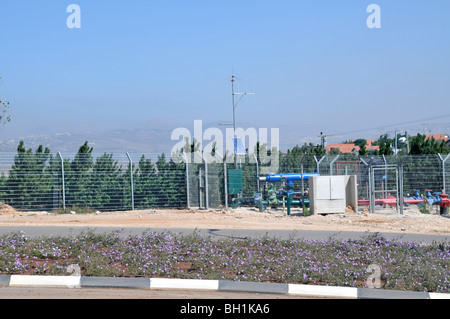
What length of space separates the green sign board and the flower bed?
11.9 m

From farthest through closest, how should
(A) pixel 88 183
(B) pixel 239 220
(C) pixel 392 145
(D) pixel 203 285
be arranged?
(C) pixel 392 145 → (A) pixel 88 183 → (B) pixel 239 220 → (D) pixel 203 285

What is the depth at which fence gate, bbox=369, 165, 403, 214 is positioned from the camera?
21.2 meters

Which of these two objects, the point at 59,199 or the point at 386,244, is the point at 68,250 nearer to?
the point at 386,244

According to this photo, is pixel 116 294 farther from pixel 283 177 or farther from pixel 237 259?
pixel 283 177

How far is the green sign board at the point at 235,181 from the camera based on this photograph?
2344 cm

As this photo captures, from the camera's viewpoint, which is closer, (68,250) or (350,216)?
(68,250)

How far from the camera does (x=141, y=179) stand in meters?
22.9

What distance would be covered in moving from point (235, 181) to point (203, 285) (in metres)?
15.3

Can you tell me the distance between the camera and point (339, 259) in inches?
388

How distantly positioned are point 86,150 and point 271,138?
14.1m

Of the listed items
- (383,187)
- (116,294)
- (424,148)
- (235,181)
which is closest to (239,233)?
(116,294)

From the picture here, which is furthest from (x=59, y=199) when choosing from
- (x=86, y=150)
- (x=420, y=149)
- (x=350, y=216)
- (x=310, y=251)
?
(x=420, y=149)

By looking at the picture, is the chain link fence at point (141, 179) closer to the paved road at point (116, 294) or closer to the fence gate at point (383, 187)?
the fence gate at point (383, 187)

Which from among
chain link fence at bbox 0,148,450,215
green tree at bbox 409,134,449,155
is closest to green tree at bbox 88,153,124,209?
chain link fence at bbox 0,148,450,215
